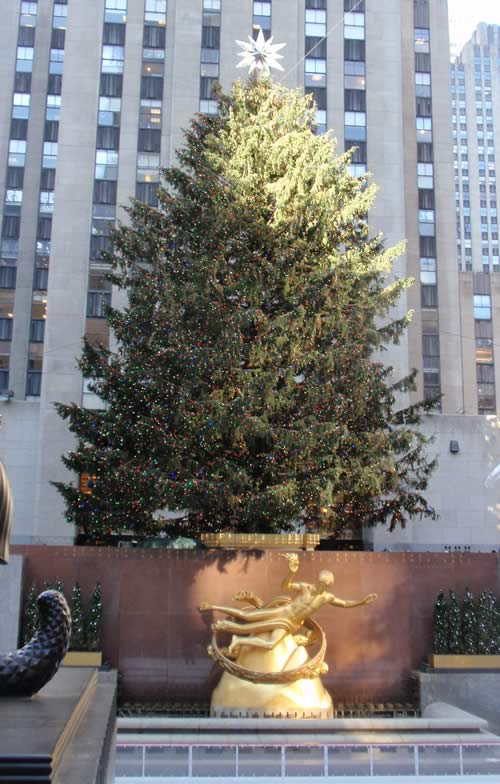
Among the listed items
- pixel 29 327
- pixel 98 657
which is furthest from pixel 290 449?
pixel 29 327

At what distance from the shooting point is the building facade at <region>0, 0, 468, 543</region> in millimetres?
34406

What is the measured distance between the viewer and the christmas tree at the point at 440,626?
14.8m

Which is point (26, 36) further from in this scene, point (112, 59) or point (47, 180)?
point (112, 59)

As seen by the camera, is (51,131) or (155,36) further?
(51,131)

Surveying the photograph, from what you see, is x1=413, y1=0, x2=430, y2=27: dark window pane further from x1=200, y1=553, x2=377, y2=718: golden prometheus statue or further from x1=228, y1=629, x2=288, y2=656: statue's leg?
x1=228, y1=629, x2=288, y2=656: statue's leg

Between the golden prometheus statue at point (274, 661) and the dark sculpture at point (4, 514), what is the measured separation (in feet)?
27.6

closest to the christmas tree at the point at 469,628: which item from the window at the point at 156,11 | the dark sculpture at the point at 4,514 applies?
the dark sculpture at the point at 4,514

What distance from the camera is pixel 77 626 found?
14.3 meters

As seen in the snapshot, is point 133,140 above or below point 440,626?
above

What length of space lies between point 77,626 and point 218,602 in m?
2.58

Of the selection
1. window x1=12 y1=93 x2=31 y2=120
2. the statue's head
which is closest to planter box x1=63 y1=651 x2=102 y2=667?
the statue's head

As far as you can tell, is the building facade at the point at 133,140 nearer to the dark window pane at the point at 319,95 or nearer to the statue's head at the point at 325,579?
the dark window pane at the point at 319,95

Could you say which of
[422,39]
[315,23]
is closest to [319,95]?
[315,23]

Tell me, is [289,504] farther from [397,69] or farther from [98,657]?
[397,69]
